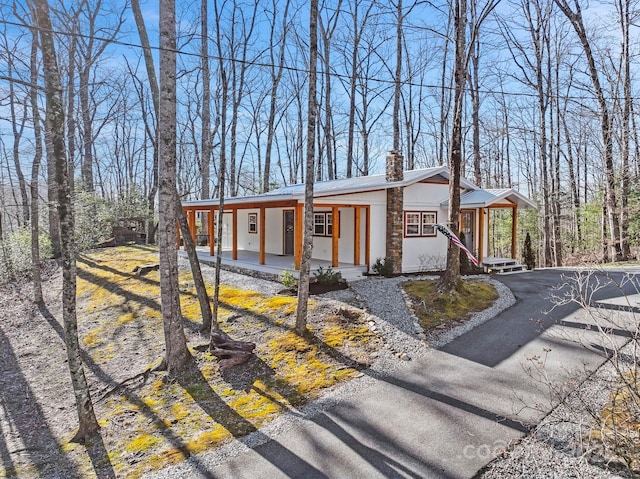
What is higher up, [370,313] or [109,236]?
[109,236]

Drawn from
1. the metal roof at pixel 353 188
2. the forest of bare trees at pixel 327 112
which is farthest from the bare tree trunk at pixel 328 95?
the metal roof at pixel 353 188

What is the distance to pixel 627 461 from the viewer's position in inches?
124

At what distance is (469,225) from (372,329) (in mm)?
8196

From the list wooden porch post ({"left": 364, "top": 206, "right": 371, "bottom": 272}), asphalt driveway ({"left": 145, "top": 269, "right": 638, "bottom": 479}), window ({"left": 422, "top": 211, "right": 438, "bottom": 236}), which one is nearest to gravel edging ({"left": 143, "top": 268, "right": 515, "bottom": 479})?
asphalt driveway ({"left": 145, "top": 269, "right": 638, "bottom": 479})

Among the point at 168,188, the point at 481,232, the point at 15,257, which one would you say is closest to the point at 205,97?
the point at 15,257

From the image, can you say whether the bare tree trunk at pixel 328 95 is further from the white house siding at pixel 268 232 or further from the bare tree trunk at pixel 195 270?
the bare tree trunk at pixel 195 270

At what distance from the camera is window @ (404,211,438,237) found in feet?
41.8

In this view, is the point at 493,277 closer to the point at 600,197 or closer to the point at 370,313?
the point at 370,313

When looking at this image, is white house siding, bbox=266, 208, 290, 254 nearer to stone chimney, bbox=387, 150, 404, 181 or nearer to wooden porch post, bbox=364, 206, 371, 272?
wooden porch post, bbox=364, 206, 371, 272

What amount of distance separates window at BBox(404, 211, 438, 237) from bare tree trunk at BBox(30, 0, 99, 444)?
9732mm

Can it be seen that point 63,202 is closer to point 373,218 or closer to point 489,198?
point 373,218

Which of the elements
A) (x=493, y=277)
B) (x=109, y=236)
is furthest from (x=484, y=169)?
(x=109, y=236)

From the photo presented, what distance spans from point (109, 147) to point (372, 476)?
113ft

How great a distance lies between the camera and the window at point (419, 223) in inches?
502
